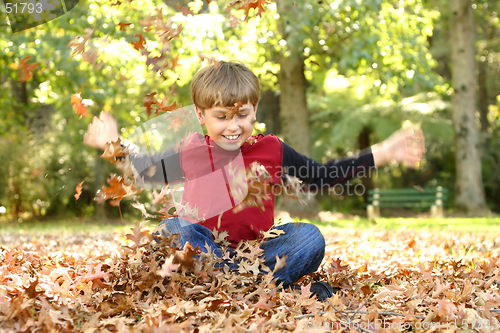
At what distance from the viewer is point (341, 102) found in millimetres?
13438

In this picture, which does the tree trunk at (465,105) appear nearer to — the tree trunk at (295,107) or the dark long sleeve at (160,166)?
the tree trunk at (295,107)

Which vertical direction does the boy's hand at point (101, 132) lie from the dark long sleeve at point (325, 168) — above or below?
above

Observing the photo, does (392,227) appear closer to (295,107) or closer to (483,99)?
(295,107)

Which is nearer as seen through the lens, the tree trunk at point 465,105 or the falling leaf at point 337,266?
the falling leaf at point 337,266

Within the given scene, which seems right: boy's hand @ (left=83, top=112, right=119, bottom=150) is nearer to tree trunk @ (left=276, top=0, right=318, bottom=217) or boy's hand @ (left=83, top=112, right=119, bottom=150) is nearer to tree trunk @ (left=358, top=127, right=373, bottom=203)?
tree trunk @ (left=276, top=0, right=318, bottom=217)

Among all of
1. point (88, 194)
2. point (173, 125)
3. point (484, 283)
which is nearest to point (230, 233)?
point (173, 125)

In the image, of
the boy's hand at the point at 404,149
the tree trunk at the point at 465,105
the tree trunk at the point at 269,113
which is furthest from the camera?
the tree trunk at the point at 269,113

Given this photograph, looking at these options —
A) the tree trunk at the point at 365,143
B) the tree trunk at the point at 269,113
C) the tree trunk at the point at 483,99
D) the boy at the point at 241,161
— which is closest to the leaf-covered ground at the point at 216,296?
the boy at the point at 241,161

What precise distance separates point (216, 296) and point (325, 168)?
1.05 metres

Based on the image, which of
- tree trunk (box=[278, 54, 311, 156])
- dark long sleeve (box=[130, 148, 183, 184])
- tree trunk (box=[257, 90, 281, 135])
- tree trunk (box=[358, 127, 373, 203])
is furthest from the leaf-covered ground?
tree trunk (box=[358, 127, 373, 203])

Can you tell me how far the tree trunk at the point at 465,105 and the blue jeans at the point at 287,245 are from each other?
947 cm

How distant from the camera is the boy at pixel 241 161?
2.45 m

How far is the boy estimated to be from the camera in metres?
2.45

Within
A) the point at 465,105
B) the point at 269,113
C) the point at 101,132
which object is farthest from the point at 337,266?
the point at 269,113
